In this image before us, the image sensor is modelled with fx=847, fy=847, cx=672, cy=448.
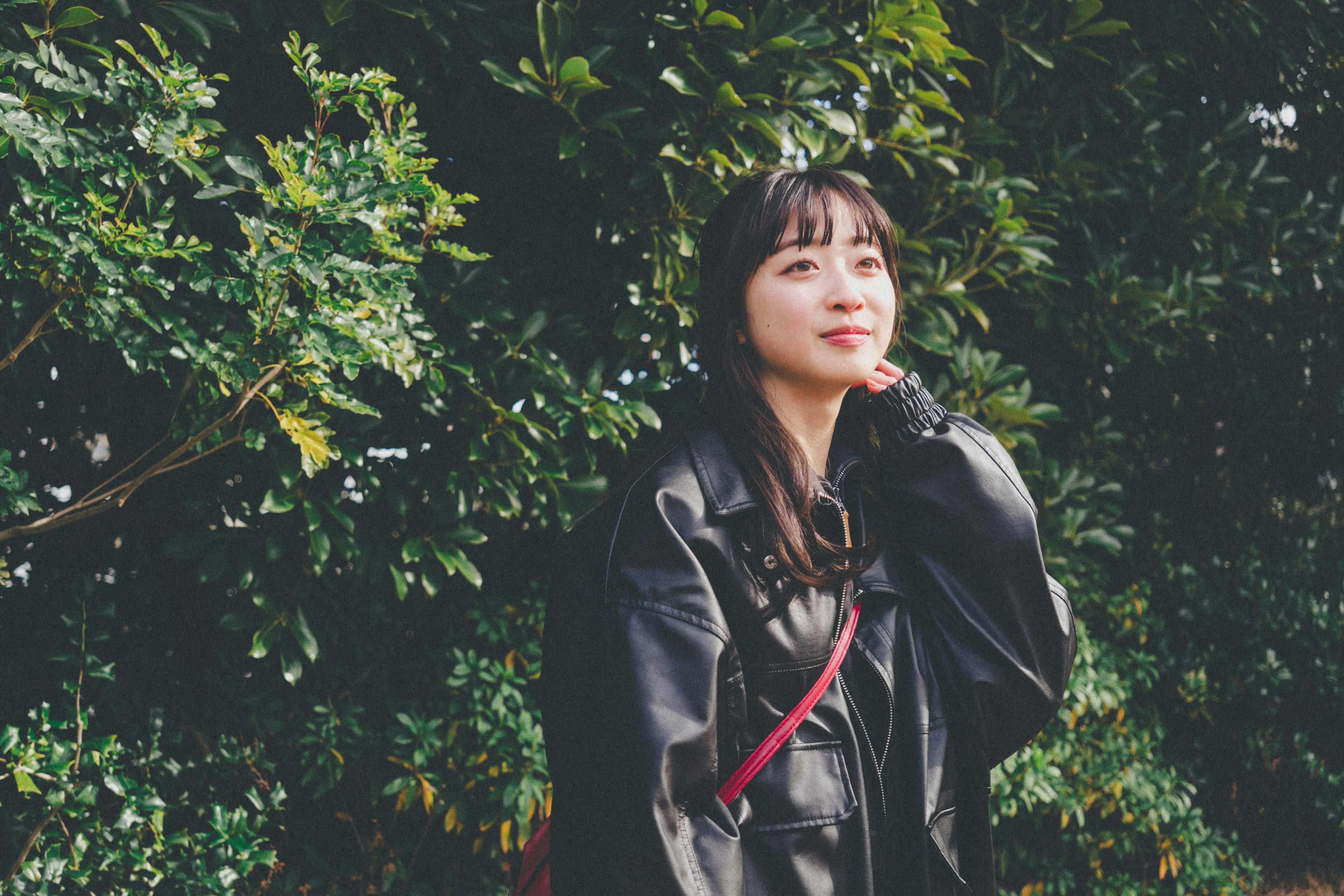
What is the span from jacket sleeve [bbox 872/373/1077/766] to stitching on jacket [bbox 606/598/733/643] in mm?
499

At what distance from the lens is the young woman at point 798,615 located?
3.86ft

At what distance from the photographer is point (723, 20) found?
1.98 m

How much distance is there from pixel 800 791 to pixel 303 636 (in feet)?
4.74

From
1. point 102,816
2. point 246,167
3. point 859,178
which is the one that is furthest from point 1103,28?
point 102,816

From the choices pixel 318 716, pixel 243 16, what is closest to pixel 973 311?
pixel 243 16

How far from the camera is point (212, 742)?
2.49 meters

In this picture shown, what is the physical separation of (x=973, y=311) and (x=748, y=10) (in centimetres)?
119

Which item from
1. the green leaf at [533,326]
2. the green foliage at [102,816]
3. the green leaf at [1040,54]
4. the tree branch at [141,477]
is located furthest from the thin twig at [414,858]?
the green leaf at [1040,54]

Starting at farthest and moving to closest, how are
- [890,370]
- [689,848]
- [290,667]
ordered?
1. [290,667]
2. [890,370]
3. [689,848]

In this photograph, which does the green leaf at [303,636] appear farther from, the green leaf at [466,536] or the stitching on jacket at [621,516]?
the stitching on jacket at [621,516]

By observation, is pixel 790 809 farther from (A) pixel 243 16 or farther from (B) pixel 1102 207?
(B) pixel 1102 207

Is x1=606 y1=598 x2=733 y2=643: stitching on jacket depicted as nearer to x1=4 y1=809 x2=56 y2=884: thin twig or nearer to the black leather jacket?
the black leather jacket

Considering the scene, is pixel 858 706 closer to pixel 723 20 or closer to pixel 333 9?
pixel 723 20

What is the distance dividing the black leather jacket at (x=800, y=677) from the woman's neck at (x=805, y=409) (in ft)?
0.29
